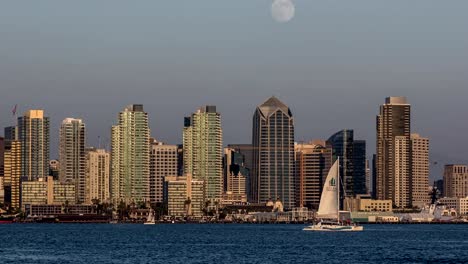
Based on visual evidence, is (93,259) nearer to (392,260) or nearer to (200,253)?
(200,253)

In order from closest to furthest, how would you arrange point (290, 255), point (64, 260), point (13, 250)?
1. point (64, 260)
2. point (290, 255)
3. point (13, 250)

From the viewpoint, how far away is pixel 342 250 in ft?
526

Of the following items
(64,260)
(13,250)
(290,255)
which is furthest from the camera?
(13,250)

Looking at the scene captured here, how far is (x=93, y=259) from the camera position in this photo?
13450 centimetres

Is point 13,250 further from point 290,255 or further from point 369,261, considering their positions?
point 369,261

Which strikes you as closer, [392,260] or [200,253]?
[392,260]

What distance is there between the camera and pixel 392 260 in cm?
13612

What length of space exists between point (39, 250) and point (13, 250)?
11.4 feet

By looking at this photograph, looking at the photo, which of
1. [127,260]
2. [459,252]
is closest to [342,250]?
[459,252]

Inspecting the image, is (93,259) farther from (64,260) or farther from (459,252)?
(459,252)

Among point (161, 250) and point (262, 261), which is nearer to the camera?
point (262, 261)

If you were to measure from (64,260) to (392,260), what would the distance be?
119 feet

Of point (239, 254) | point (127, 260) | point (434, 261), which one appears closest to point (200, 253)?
point (239, 254)

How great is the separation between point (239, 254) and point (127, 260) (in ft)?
63.1
